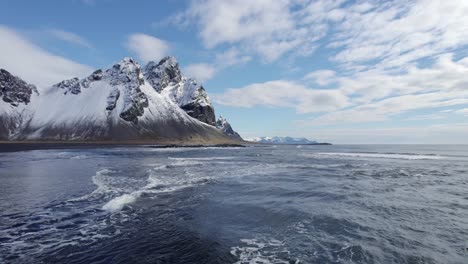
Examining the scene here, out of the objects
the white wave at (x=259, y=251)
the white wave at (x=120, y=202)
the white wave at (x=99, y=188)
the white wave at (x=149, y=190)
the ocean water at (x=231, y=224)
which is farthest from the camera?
the white wave at (x=99, y=188)

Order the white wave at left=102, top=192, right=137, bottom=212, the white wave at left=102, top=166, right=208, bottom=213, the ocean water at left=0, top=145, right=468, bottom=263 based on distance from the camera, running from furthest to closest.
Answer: the white wave at left=102, top=166, right=208, bottom=213 → the white wave at left=102, top=192, right=137, bottom=212 → the ocean water at left=0, top=145, right=468, bottom=263

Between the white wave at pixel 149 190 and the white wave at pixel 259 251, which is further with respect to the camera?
the white wave at pixel 149 190

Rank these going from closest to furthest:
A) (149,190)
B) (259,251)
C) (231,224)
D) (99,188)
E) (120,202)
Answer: (259,251) → (231,224) → (120,202) → (149,190) → (99,188)

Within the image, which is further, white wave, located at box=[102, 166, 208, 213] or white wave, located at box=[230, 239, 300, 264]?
white wave, located at box=[102, 166, 208, 213]

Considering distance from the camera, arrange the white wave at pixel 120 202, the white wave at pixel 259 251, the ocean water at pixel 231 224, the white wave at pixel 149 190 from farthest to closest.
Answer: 1. the white wave at pixel 149 190
2. the white wave at pixel 120 202
3. the ocean water at pixel 231 224
4. the white wave at pixel 259 251

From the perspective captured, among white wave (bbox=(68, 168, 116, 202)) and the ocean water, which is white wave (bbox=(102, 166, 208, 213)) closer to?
the ocean water

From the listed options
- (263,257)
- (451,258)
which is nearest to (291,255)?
(263,257)

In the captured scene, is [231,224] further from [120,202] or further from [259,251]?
[120,202]

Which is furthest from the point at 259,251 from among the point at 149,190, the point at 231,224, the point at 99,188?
the point at 99,188

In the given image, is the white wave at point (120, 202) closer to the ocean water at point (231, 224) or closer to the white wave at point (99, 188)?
the ocean water at point (231, 224)

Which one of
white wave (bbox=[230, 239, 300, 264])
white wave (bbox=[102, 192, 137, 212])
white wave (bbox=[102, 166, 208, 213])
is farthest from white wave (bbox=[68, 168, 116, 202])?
white wave (bbox=[230, 239, 300, 264])

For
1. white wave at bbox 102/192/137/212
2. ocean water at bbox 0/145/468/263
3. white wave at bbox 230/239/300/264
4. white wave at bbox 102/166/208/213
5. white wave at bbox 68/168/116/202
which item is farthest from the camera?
white wave at bbox 68/168/116/202

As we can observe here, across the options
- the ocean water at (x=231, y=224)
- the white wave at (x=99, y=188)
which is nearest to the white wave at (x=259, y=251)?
the ocean water at (x=231, y=224)

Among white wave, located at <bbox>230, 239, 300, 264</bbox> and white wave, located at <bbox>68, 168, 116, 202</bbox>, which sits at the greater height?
white wave, located at <bbox>68, 168, 116, 202</bbox>
